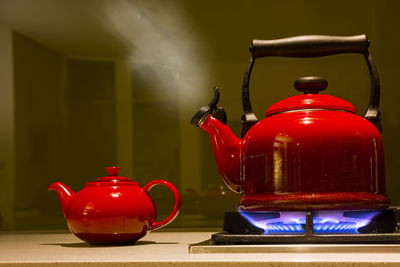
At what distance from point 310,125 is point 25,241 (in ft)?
2.01

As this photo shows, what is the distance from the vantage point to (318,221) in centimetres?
96

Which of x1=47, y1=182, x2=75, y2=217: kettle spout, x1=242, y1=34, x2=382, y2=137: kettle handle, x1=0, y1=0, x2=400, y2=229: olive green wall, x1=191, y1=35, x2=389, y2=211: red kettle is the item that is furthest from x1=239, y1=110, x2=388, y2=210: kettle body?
x1=0, y1=0, x2=400, y2=229: olive green wall

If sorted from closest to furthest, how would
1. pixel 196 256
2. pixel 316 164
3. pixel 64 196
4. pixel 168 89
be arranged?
pixel 196 256 → pixel 316 164 → pixel 64 196 → pixel 168 89

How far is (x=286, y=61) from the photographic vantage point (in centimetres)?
151

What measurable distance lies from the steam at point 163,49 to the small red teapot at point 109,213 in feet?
1.73

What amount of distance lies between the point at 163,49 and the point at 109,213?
651 millimetres

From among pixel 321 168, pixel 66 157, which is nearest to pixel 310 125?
pixel 321 168

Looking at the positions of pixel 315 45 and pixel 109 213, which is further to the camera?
pixel 315 45

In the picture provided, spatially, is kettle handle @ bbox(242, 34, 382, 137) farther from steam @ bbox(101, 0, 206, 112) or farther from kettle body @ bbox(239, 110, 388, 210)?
steam @ bbox(101, 0, 206, 112)

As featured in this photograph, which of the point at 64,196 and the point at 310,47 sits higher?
the point at 310,47

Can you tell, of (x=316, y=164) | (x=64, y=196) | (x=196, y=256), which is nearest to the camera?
(x=196, y=256)

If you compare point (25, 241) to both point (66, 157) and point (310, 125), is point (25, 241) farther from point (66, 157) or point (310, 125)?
point (310, 125)

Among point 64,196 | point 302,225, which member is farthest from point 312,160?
point 64,196

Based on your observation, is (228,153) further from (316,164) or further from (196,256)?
(196,256)
